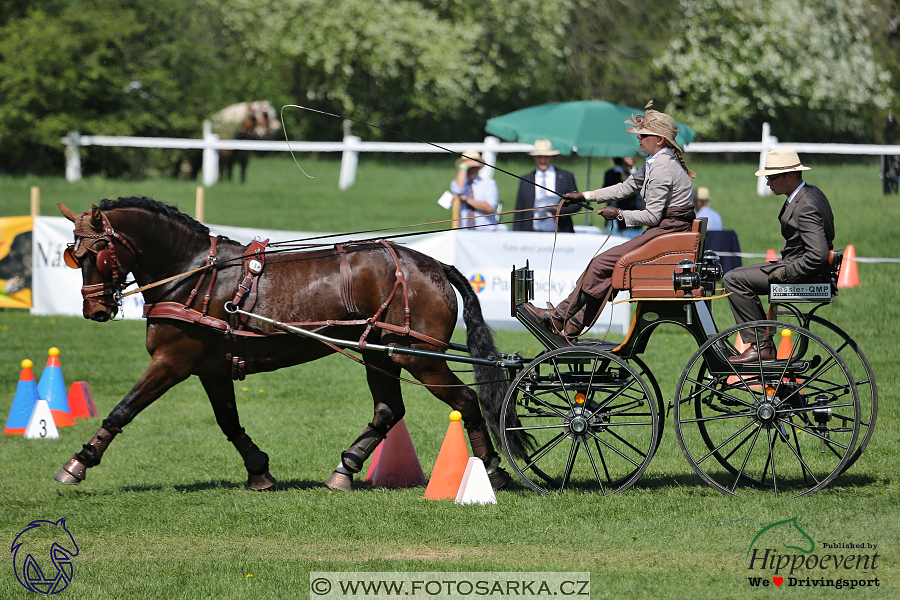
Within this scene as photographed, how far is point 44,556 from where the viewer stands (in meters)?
5.84

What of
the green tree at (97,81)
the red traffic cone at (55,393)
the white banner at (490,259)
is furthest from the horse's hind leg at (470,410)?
the green tree at (97,81)

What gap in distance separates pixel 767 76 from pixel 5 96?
66.3 feet

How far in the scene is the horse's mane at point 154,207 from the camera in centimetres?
704

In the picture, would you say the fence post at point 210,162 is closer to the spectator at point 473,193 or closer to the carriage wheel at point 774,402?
the spectator at point 473,193

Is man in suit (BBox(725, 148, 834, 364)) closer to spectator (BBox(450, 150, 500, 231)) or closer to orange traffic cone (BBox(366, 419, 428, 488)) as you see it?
orange traffic cone (BBox(366, 419, 428, 488))

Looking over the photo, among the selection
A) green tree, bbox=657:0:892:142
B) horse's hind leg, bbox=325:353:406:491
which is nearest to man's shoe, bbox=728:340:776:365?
horse's hind leg, bbox=325:353:406:491

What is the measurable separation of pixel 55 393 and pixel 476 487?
16.0ft

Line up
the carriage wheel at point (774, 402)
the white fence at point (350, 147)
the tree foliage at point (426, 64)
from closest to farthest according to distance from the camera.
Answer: the carriage wheel at point (774, 402)
the white fence at point (350, 147)
the tree foliage at point (426, 64)

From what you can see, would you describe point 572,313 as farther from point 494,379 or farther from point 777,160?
point 777,160

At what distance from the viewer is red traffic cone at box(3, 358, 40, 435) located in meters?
9.28

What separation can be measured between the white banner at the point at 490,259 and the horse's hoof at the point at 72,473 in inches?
233

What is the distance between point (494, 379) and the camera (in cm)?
717

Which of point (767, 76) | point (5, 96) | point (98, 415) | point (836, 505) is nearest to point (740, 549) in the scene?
point (836, 505)

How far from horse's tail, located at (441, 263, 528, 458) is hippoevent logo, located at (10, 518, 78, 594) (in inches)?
109
